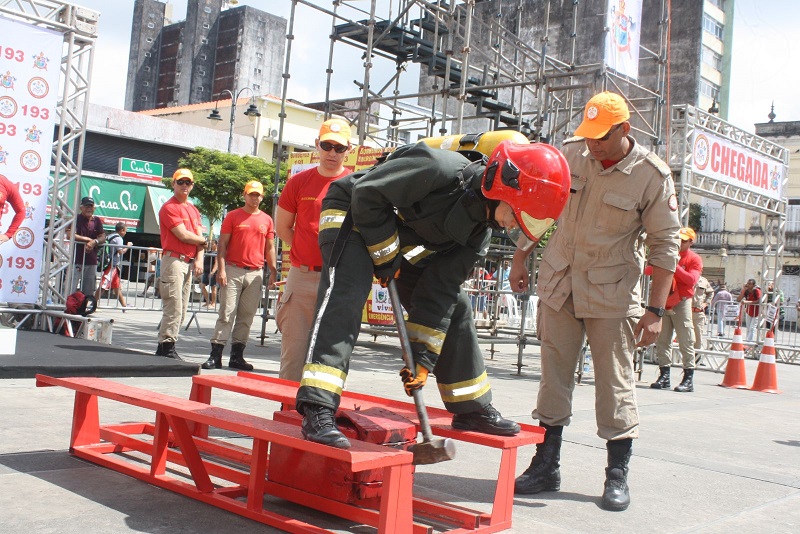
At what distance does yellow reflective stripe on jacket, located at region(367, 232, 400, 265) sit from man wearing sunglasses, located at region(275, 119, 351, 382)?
6.28 ft

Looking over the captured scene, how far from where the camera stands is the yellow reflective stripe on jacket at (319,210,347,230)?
11.4 ft

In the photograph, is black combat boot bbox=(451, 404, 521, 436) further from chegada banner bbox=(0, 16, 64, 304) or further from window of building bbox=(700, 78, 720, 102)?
window of building bbox=(700, 78, 720, 102)

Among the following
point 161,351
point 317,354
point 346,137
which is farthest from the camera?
point 161,351

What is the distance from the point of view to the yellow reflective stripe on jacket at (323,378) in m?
3.11

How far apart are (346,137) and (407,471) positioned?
9.32 ft

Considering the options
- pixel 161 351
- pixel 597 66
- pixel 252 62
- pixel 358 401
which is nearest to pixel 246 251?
pixel 161 351

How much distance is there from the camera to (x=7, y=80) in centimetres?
936

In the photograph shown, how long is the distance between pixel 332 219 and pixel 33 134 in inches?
293

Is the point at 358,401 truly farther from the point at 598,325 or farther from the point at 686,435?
the point at 686,435

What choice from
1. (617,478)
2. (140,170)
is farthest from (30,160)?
(140,170)

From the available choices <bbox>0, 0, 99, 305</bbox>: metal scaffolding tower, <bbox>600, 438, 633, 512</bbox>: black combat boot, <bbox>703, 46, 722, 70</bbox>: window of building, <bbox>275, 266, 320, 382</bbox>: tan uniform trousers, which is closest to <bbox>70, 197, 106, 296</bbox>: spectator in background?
<bbox>0, 0, 99, 305</bbox>: metal scaffolding tower

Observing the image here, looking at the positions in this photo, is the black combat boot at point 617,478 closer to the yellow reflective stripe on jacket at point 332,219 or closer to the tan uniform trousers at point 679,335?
the yellow reflective stripe on jacket at point 332,219

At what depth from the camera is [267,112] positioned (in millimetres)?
47906

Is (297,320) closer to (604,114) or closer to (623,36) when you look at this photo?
(604,114)
